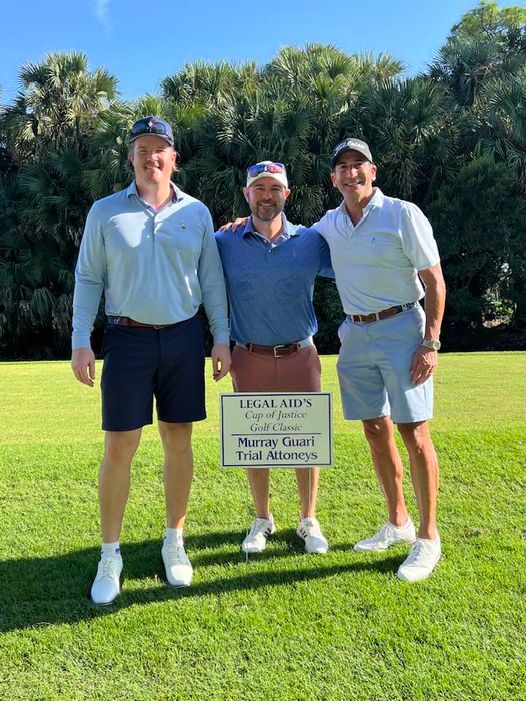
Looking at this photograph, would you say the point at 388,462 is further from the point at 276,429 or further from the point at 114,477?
the point at 114,477

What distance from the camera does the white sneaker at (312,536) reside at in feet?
11.1

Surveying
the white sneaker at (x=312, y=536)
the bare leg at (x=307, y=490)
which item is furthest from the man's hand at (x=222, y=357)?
the white sneaker at (x=312, y=536)

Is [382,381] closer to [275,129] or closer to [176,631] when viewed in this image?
[176,631]

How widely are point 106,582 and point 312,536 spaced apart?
1146 millimetres

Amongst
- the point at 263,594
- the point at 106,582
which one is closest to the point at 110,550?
the point at 106,582

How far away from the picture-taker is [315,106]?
1631 centimetres

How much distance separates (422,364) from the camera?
10.3ft

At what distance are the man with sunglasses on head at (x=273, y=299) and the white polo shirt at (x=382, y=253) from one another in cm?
24

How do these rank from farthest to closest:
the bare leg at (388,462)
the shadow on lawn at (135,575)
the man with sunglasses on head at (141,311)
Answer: the bare leg at (388,462), the man with sunglasses on head at (141,311), the shadow on lawn at (135,575)

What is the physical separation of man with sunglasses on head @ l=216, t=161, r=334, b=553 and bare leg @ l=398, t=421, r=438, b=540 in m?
0.57

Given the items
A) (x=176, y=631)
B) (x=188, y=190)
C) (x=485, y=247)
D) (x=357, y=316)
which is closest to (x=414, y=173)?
(x=485, y=247)

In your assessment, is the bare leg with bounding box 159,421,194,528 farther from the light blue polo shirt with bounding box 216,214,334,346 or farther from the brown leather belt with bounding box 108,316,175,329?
the light blue polo shirt with bounding box 216,214,334,346

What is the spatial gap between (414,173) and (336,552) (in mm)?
15581

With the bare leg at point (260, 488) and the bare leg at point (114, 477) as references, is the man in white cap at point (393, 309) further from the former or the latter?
the bare leg at point (114, 477)
